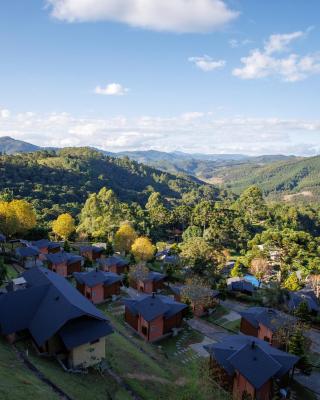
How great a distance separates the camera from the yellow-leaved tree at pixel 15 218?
179 feet

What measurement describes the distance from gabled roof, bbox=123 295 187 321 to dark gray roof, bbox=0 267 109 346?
8.04m

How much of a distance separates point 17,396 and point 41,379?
4196 millimetres

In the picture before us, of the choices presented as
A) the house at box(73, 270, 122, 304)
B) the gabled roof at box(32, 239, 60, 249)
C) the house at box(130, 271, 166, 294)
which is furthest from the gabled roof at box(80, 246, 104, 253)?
the house at box(73, 270, 122, 304)

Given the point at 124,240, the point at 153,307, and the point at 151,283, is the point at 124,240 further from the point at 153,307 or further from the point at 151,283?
the point at 153,307

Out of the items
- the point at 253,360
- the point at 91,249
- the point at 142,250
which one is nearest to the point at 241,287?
the point at 142,250

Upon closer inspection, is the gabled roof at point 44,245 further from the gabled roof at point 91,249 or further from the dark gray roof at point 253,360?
the dark gray roof at point 253,360

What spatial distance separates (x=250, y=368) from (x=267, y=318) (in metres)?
10.5

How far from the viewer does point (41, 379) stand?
61.9ft

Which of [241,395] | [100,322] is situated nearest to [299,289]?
[241,395]

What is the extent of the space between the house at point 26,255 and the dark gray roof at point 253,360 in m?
30.7

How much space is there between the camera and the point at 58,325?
2245 cm

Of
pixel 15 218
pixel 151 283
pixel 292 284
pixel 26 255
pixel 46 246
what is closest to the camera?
pixel 151 283

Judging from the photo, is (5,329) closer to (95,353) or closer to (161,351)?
(95,353)

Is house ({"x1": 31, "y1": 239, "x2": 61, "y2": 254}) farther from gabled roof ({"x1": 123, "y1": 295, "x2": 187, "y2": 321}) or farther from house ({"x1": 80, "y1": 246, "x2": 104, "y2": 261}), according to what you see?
gabled roof ({"x1": 123, "y1": 295, "x2": 187, "y2": 321})
